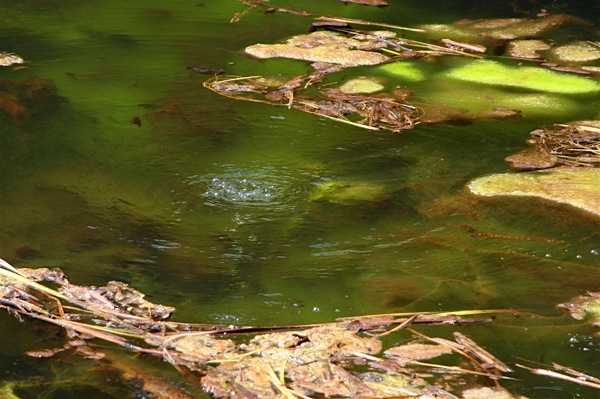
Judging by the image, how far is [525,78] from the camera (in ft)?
14.8

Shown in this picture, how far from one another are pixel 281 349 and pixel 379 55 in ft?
9.41

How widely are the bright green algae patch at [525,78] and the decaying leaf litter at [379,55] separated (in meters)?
0.12

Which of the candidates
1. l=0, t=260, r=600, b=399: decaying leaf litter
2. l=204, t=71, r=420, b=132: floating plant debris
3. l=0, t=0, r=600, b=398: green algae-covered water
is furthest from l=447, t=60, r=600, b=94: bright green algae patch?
l=0, t=260, r=600, b=399: decaying leaf litter

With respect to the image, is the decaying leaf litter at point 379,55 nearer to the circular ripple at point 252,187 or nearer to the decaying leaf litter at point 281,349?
the circular ripple at point 252,187

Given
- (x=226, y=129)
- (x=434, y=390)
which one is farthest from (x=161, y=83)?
(x=434, y=390)

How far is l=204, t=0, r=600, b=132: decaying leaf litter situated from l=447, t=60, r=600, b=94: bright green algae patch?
118 mm

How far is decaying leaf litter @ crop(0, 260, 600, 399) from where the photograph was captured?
82.5 inches

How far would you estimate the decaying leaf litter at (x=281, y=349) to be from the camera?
2.10 metres

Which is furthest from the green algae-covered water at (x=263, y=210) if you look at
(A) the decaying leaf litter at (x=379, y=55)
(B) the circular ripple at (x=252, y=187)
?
(A) the decaying leaf litter at (x=379, y=55)

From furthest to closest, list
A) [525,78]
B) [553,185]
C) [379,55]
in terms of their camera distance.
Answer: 1. [379,55]
2. [525,78]
3. [553,185]

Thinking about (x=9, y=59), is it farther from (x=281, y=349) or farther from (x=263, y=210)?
(x=281, y=349)

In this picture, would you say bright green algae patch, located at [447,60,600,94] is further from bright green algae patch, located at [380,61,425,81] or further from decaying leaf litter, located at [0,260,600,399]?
decaying leaf litter, located at [0,260,600,399]

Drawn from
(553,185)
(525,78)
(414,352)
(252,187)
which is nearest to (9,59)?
(252,187)

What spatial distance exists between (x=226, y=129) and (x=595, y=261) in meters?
1.74
